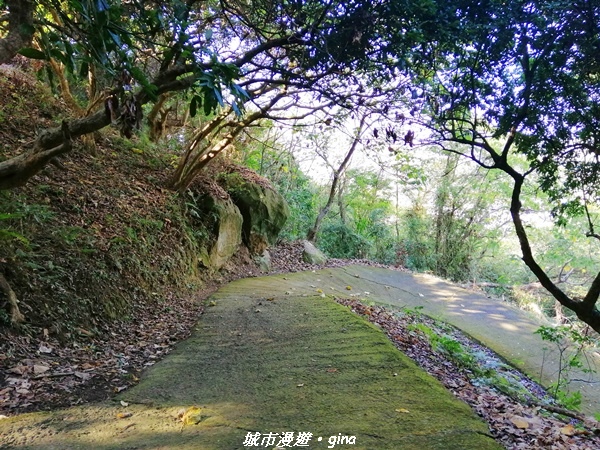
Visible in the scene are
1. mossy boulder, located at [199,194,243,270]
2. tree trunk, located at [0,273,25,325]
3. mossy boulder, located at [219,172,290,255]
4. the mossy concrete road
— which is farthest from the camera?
mossy boulder, located at [219,172,290,255]

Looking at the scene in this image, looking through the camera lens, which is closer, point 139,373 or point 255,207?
point 139,373

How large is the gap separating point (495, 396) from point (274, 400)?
2.37m

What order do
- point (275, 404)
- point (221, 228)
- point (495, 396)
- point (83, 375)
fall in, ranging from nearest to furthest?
point (275, 404) → point (83, 375) → point (495, 396) → point (221, 228)

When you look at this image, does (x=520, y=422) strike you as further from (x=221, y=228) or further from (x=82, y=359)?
(x=221, y=228)

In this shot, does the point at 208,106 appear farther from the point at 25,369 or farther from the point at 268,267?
the point at 268,267

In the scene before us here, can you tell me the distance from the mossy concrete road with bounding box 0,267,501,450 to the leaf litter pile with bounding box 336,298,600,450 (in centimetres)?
29

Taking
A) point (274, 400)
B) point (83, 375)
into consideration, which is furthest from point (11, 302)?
point (274, 400)

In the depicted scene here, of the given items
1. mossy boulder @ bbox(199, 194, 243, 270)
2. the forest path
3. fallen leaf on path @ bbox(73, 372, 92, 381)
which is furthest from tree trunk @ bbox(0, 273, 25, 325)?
mossy boulder @ bbox(199, 194, 243, 270)

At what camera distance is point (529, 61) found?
4133mm

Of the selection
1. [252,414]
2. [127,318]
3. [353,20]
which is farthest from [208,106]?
[127,318]

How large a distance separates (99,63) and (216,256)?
22.3ft

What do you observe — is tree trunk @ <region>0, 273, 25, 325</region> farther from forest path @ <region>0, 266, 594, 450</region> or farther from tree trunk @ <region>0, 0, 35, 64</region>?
tree trunk @ <region>0, 0, 35, 64</region>

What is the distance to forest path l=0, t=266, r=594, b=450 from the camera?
240 centimetres

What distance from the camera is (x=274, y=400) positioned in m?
2.97
